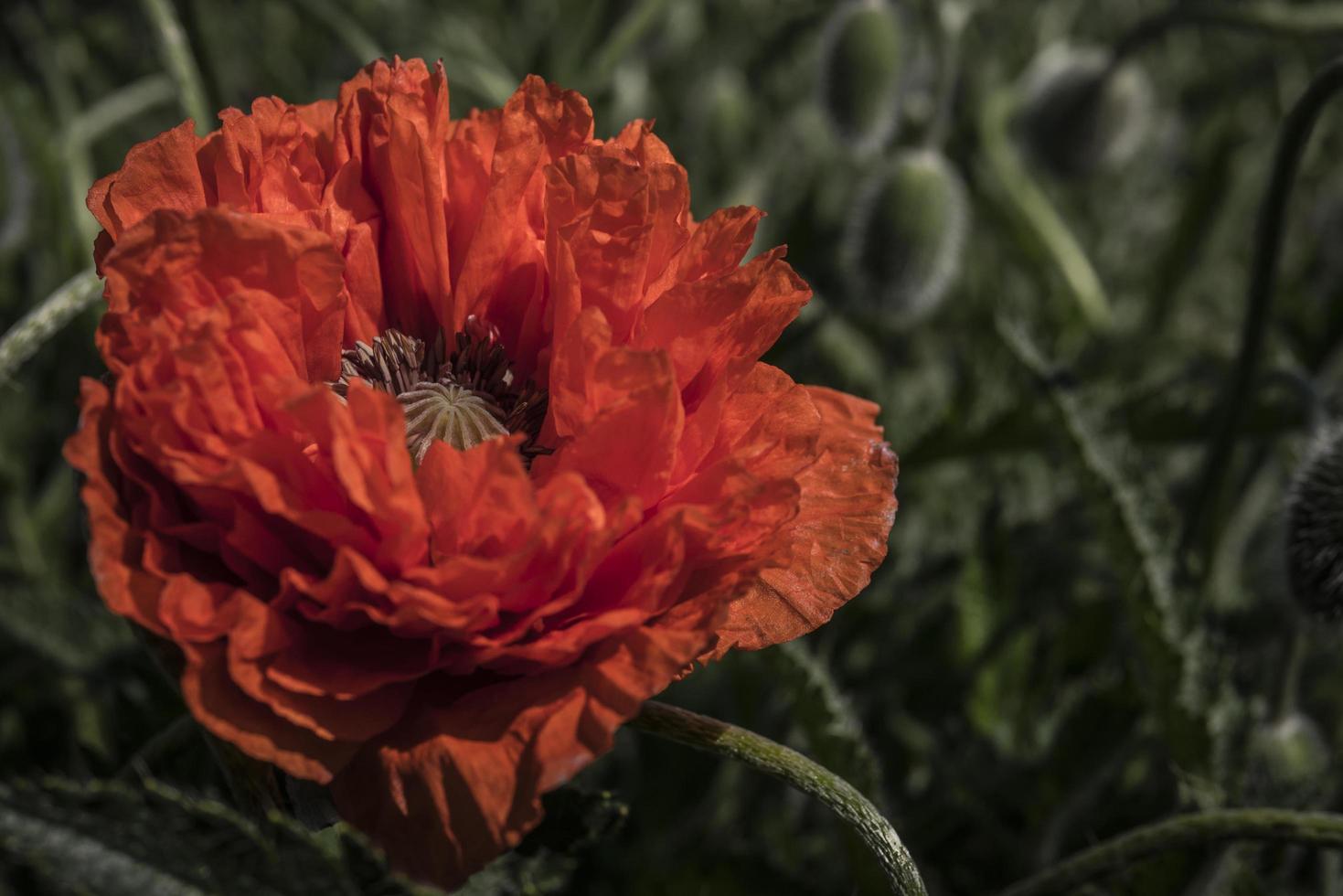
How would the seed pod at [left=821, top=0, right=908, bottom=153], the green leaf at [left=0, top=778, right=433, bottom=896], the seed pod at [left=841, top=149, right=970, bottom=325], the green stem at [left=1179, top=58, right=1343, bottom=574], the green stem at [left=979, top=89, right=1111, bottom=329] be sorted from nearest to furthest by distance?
the green leaf at [left=0, top=778, right=433, bottom=896] → the green stem at [left=1179, top=58, right=1343, bottom=574] → the seed pod at [left=841, top=149, right=970, bottom=325] → the seed pod at [left=821, top=0, right=908, bottom=153] → the green stem at [left=979, top=89, right=1111, bottom=329]

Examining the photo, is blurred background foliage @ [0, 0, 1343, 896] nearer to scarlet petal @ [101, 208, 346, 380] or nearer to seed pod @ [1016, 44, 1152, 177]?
seed pod @ [1016, 44, 1152, 177]

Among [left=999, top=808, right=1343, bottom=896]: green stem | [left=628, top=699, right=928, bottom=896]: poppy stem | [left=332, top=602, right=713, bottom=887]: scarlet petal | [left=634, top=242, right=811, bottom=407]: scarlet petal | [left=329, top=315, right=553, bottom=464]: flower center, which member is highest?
[left=634, top=242, right=811, bottom=407]: scarlet petal

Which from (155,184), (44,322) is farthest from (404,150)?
(44,322)

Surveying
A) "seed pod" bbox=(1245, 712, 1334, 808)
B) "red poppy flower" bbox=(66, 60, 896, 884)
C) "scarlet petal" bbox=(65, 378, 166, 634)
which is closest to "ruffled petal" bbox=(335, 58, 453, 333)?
"red poppy flower" bbox=(66, 60, 896, 884)

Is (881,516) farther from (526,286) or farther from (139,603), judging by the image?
(139,603)

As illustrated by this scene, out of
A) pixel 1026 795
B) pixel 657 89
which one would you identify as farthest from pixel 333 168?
pixel 657 89

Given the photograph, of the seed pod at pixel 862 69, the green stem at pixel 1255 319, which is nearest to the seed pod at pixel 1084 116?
the seed pod at pixel 862 69

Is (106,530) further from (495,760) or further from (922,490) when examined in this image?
(922,490)
